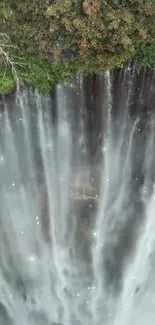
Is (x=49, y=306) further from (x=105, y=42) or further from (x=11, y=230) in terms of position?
(x=105, y=42)

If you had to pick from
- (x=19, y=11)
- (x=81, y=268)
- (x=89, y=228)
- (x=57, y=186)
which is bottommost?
(x=81, y=268)

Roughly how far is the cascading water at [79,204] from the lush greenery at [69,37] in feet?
1.46

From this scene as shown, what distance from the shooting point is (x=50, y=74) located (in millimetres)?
6855

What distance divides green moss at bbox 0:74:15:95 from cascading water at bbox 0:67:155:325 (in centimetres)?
20

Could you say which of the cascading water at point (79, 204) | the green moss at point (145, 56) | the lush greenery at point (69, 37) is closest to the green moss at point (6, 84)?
the lush greenery at point (69, 37)

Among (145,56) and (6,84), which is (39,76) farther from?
(145,56)

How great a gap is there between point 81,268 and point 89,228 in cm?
82

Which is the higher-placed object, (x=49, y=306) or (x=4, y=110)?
(x=4, y=110)

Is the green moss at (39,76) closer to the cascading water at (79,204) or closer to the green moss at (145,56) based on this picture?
the cascading water at (79,204)

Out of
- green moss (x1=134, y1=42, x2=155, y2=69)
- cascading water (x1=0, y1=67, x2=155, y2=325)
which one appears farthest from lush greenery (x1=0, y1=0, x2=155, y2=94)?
cascading water (x1=0, y1=67, x2=155, y2=325)

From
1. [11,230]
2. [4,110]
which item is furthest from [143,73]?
[11,230]

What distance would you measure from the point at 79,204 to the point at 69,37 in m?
2.99

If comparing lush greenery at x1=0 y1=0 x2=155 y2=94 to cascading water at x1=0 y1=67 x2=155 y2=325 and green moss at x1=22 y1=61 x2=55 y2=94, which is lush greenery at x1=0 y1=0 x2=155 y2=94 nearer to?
green moss at x1=22 y1=61 x2=55 y2=94

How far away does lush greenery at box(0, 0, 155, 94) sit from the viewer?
5.89m
